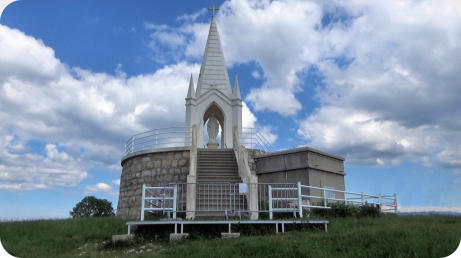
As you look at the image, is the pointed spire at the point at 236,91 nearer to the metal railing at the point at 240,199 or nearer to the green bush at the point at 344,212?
the metal railing at the point at 240,199

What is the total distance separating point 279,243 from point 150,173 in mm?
9991

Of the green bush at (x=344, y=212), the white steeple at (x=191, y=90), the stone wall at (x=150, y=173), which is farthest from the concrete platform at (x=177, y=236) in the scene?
the white steeple at (x=191, y=90)

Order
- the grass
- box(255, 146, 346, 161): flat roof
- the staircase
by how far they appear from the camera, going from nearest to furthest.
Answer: the grass < the staircase < box(255, 146, 346, 161): flat roof

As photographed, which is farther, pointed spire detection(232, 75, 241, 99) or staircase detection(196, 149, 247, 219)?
pointed spire detection(232, 75, 241, 99)

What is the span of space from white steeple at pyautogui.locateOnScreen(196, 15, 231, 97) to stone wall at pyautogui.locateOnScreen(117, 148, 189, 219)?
589 cm

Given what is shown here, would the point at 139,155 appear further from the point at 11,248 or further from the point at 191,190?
the point at 11,248

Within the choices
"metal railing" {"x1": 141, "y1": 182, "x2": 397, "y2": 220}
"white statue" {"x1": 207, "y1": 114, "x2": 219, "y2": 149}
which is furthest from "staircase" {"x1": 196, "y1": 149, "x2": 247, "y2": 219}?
"white statue" {"x1": 207, "y1": 114, "x2": 219, "y2": 149}

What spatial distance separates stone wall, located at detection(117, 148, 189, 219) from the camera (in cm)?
1620

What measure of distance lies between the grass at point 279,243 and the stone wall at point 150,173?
5.12m

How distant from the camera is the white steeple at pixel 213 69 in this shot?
72.1ft

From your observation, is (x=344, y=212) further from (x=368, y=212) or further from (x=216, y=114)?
(x=216, y=114)

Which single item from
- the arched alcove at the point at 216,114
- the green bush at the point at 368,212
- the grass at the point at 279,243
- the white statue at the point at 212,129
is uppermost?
the arched alcove at the point at 216,114

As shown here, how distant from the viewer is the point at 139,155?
17.4 m

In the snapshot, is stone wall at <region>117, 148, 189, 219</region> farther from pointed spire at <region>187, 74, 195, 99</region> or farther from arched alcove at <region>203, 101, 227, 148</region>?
arched alcove at <region>203, 101, 227, 148</region>
